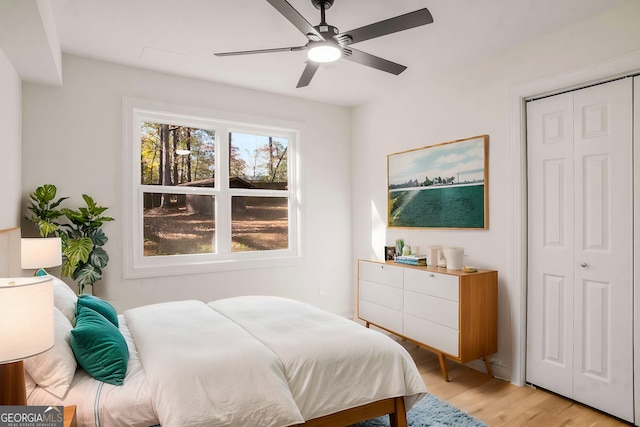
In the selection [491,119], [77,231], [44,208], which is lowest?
[77,231]

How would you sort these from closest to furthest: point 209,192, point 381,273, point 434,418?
point 434,418 < point 381,273 < point 209,192

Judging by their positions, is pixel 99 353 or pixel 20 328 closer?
pixel 20 328

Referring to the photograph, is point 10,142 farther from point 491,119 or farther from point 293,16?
point 491,119

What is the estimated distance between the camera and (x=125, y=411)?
1624 mm

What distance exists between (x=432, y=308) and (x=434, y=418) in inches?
35.4

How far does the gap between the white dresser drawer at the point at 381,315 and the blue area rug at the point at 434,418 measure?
3.04ft

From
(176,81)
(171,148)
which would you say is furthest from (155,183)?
(176,81)

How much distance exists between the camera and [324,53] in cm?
233

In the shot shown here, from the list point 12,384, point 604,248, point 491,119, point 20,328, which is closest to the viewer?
point 20,328

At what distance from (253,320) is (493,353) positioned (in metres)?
1.98

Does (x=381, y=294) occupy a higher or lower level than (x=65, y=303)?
lower

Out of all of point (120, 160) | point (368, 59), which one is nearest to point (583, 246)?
point (368, 59)

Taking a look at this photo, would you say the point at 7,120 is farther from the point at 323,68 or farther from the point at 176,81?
the point at 323,68

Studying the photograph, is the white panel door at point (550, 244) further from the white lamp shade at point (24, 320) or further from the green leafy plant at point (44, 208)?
the green leafy plant at point (44, 208)
